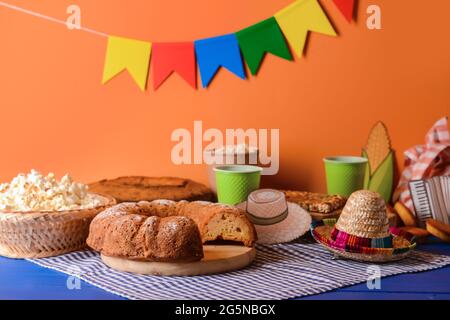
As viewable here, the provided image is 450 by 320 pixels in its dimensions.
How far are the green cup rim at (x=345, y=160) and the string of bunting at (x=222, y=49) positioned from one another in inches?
11.4

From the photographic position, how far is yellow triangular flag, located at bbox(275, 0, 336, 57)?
1579mm

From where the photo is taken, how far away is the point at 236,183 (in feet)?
4.56

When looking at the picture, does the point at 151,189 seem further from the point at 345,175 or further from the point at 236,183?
the point at 345,175

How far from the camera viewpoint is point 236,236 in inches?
48.2

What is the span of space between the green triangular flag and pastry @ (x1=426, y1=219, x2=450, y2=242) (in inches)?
22.0

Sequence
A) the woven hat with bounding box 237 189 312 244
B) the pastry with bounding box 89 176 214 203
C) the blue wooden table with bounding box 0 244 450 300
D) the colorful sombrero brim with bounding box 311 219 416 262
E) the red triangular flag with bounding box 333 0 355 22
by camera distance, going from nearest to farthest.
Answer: the blue wooden table with bounding box 0 244 450 300, the colorful sombrero brim with bounding box 311 219 416 262, the woven hat with bounding box 237 189 312 244, the pastry with bounding box 89 176 214 203, the red triangular flag with bounding box 333 0 355 22

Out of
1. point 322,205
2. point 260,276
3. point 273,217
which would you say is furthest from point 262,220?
point 260,276

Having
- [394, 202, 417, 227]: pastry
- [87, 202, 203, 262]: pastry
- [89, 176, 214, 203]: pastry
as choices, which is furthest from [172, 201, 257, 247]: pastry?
[394, 202, 417, 227]: pastry

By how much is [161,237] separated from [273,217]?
34 centimetres

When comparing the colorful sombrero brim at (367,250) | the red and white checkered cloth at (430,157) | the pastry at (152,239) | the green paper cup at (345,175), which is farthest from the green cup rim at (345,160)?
the pastry at (152,239)

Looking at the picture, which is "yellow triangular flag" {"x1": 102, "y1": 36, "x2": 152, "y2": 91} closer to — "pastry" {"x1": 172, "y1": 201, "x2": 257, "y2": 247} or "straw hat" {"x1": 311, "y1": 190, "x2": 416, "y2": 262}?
"pastry" {"x1": 172, "y1": 201, "x2": 257, "y2": 247}

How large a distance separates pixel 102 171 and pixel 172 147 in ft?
0.70

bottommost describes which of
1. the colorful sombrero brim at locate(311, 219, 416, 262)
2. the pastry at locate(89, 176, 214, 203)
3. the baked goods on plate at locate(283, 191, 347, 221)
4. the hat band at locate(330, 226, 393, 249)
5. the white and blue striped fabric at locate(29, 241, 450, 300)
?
the white and blue striped fabric at locate(29, 241, 450, 300)

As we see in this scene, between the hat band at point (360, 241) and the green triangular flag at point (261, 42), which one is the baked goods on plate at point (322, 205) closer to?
the hat band at point (360, 241)
